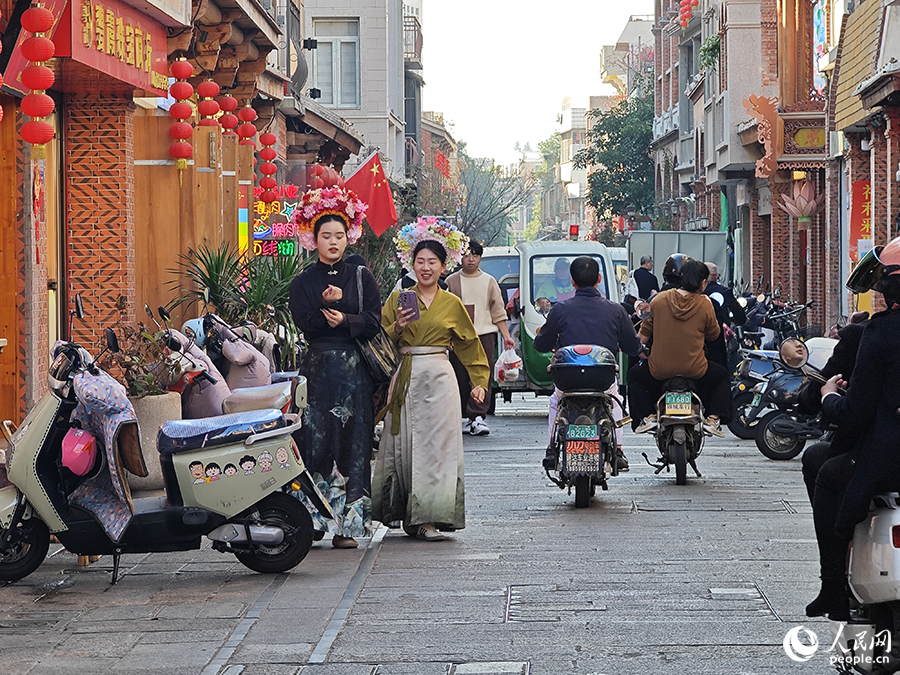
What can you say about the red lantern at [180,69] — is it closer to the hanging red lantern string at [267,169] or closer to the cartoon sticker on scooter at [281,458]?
the hanging red lantern string at [267,169]

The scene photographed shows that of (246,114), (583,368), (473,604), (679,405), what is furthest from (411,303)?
(246,114)

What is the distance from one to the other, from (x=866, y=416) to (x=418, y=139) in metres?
56.6

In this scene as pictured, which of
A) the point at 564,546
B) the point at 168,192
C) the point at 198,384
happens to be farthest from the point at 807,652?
the point at 168,192

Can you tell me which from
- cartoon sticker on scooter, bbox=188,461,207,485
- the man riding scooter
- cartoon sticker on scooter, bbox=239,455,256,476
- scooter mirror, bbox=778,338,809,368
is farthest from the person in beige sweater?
scooter mirror, bbox=778,338,809,368

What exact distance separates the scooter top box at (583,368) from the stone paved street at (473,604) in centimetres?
88

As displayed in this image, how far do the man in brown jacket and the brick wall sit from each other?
4755mm

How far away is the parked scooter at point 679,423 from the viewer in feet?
39.3

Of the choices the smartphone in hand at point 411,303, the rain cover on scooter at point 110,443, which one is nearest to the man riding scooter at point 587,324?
the smartphone in hand at point 411,303

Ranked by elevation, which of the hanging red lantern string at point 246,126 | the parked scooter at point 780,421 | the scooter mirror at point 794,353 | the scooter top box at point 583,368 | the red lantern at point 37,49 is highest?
the hanging red lantern string at point 246,126

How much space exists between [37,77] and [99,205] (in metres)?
3.90

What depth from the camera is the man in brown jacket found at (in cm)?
1211

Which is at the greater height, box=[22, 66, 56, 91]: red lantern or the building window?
the building window

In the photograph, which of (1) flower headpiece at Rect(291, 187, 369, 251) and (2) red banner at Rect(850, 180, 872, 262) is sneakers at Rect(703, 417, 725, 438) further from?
(2) red banner at Rect(850, 180, 872, 262)

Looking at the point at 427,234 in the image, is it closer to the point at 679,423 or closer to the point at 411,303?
the point at 411,303
